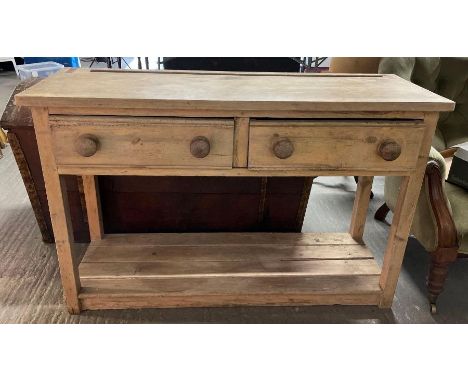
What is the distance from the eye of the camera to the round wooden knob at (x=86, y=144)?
1.16 metres

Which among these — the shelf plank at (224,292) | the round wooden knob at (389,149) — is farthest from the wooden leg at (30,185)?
the round wooden knob at (389,149)

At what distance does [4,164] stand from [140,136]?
203 centimetres

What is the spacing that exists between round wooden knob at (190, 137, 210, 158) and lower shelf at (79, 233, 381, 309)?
60 centimetres

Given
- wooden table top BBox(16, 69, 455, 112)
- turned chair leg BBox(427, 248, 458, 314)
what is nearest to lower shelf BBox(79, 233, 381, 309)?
turned chair leg BBox(427, 248, 458, 314)

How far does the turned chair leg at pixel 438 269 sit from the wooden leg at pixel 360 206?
38cm

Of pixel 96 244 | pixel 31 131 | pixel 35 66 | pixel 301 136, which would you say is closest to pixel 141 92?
pixel 301 136

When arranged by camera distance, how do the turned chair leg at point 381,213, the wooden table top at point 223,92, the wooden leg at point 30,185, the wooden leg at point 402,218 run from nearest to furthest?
the wooden table top at point 223,92 → the wooden leg at point 402,218 → the wooden leg at point 30,185 → the turned chair leg at point 381,213

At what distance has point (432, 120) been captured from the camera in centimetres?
123

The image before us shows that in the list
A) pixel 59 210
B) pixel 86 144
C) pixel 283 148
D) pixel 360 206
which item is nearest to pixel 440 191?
pixel 360 206

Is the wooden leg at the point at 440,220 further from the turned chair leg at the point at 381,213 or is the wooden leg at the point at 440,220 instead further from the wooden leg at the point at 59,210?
the wooden leg at the point at 59,210

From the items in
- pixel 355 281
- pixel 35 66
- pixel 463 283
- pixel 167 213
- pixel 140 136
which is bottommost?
pixel 463 283

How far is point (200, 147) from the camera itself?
117 centimetres

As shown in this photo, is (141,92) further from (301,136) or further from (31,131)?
(31,131)

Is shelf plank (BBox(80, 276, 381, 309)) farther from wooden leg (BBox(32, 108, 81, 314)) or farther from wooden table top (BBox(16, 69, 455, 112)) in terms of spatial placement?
wooden table top (BBox(16, 69, 455, 112))
